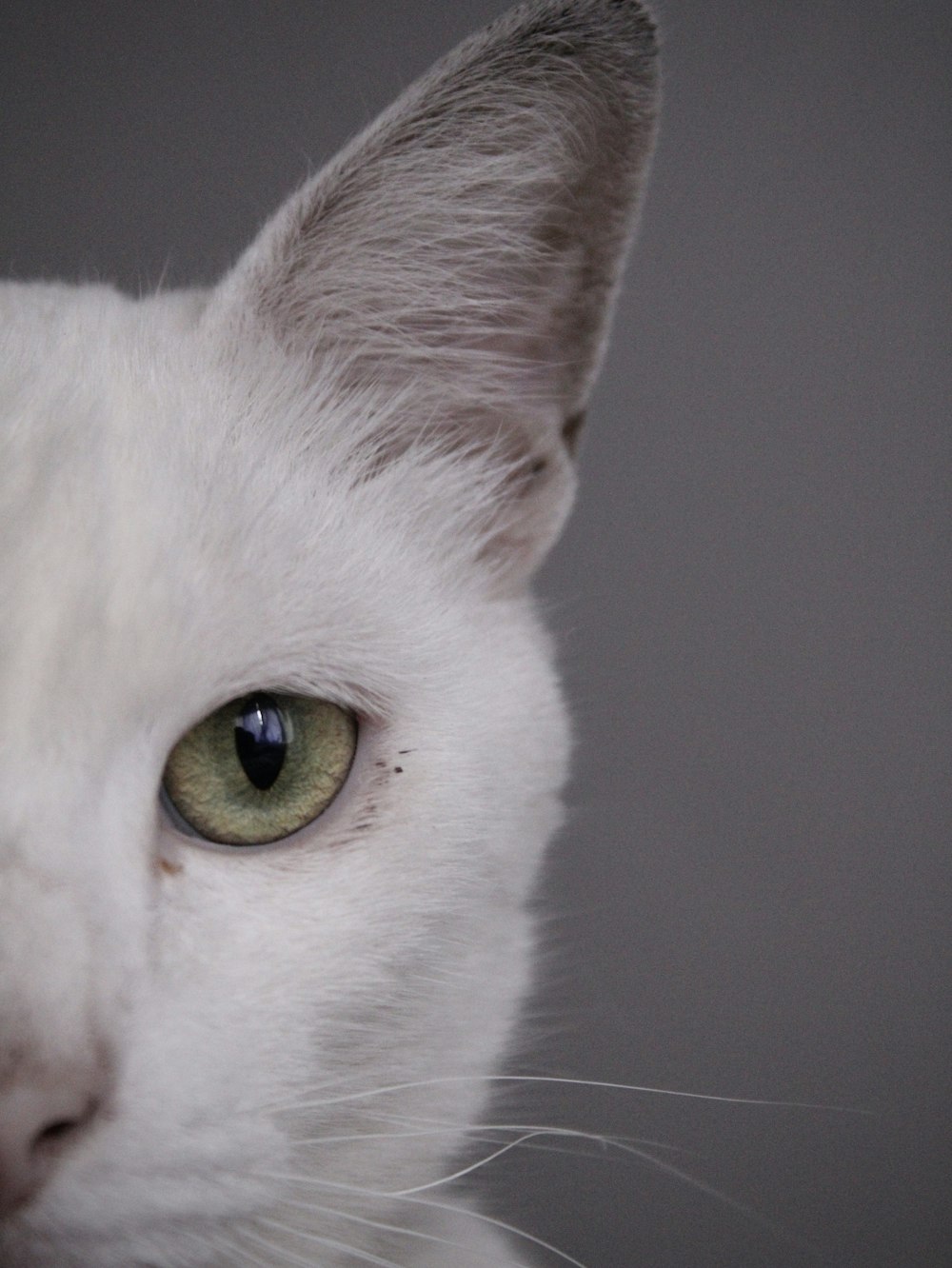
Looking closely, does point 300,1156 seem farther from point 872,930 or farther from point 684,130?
point 684,130

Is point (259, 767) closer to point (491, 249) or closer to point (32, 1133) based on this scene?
point (32, 1133)

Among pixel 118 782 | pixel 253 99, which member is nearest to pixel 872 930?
pixel 118 782

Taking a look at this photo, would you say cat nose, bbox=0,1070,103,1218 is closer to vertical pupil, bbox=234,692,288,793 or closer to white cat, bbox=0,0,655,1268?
white cat, bbox=0,0,655,1268

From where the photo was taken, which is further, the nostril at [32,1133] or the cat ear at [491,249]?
the cat ear at [491,249]

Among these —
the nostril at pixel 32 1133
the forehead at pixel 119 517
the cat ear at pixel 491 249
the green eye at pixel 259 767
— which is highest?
the cat ear at pixel 491 249

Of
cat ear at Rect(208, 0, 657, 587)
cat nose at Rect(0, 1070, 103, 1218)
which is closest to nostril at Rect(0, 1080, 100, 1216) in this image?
cat nose at Rect(0, 1070, 103, 1218)

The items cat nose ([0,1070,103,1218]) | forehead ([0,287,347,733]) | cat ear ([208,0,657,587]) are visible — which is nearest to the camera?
cat nose ([0,1070,103,1218])

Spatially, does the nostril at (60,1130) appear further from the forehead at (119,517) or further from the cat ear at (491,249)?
the cat ear at (491,249)

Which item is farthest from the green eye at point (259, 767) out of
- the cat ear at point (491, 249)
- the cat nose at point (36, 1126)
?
the cat ear at point (491, 249)

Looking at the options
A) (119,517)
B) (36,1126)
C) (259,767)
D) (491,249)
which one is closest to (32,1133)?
(36,1126)

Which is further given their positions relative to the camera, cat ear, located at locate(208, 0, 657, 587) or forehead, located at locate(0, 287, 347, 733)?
cat ear, located at locate(208, 0, 657, 587)
